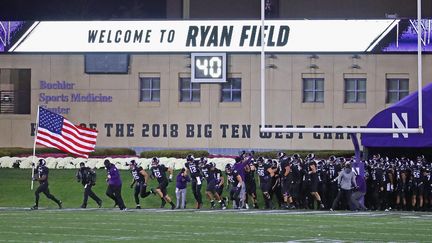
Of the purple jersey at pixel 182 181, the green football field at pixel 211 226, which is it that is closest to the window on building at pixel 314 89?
the green football field at pixel 211 226

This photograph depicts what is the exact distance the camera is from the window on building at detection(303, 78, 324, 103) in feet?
160

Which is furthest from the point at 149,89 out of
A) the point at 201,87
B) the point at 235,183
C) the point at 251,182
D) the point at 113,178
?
the point at 113,178

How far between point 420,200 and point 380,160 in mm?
1454

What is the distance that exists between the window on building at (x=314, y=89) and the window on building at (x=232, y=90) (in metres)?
2.25

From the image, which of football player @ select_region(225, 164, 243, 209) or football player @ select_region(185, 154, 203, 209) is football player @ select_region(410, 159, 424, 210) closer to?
football player @ select_region(225, 164, 243, 209)

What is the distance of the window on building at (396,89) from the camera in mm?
48031

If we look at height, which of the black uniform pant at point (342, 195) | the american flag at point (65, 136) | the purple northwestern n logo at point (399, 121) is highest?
the purple northwestern n logo at point (399, 121)

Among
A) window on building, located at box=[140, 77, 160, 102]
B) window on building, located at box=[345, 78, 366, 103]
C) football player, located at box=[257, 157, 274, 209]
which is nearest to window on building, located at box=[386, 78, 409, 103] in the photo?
window on building, located at box=[345, 78, 366, 103]

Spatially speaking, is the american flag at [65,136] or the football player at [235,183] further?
the american flag at [65,136]

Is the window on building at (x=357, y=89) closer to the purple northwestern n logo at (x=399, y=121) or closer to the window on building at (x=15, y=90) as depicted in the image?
the window on building at (x=15, y=90)

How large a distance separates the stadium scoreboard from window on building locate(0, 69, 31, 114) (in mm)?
6119

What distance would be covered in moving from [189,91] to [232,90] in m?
1.48

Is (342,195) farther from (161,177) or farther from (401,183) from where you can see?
(161,177)

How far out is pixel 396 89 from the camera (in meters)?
48.2
